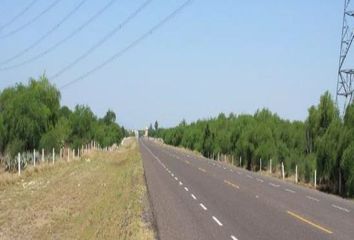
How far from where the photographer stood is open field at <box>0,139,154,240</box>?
766 inches

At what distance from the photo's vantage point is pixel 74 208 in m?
28.3

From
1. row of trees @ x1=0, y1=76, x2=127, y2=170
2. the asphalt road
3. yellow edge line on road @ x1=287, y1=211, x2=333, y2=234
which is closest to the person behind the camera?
the asphalt road

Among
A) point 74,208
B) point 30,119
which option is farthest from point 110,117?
point 74,208

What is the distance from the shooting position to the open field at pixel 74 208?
19469 millimetres

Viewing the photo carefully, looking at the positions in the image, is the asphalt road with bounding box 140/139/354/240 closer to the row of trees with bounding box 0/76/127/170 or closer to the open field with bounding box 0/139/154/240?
the open field with bounding box 0/139/154/240

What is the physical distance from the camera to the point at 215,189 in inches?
1356

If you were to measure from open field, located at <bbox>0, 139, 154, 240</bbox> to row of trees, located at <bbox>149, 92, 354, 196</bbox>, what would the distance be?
12045mm

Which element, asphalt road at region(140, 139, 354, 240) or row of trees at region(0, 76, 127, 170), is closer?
asphalt road at region(140, 139, 354, 240)

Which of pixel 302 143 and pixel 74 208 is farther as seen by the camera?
pixel 302 143

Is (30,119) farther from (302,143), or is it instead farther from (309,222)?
(309,222)

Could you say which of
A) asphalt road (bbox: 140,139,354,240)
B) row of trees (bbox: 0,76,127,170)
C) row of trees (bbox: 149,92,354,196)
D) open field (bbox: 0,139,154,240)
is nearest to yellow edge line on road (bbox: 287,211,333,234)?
asphalt road (bbox: 140,139,354,240)

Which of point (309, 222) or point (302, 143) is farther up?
point (302, 143)

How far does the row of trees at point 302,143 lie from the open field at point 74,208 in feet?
39.5

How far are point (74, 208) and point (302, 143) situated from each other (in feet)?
116
